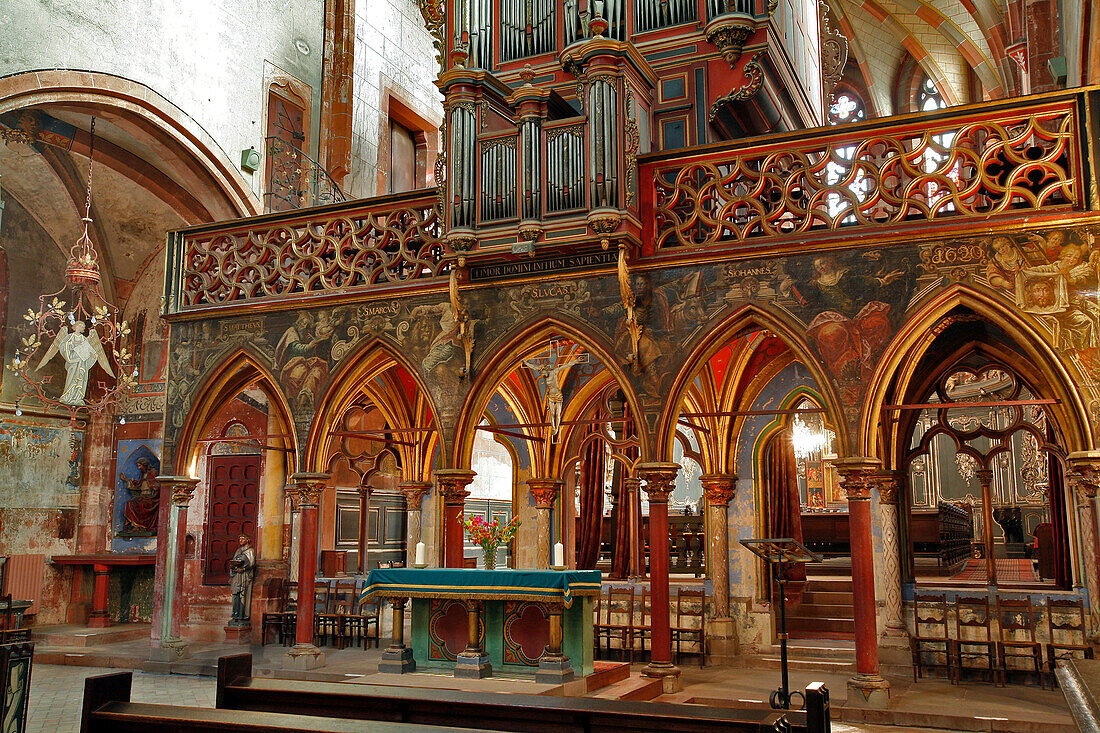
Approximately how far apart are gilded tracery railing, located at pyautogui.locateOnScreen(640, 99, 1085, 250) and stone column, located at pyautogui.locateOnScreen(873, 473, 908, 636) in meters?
3.74

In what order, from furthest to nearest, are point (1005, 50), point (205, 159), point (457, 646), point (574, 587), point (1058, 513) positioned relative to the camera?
1. point (1005, 50)
2. point (205, 159)
3. point (1058, 513)
4. point (457, 646)
5. point (574, 587)

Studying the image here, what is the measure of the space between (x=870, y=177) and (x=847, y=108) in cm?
1778

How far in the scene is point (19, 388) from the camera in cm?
1728

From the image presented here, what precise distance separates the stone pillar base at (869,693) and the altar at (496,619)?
2.72m

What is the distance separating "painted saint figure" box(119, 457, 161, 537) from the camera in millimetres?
18328

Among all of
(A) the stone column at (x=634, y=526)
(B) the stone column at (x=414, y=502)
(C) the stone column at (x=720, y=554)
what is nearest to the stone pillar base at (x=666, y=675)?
(C) the stone column at (x=720, y=554)

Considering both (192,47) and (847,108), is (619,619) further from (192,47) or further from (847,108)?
(847,108)

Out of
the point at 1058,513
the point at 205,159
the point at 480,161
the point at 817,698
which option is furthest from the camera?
the point at 205,159

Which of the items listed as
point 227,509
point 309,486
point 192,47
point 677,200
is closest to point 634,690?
point 309,486

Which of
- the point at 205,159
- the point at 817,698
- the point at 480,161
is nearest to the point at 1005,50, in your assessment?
the point at 480,161

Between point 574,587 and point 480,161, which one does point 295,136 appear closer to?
point 480,161

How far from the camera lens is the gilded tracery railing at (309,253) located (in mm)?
12641

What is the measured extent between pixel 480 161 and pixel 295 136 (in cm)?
852

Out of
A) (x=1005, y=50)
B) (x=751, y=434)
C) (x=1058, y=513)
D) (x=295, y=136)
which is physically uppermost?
(x=1005, y=50)
